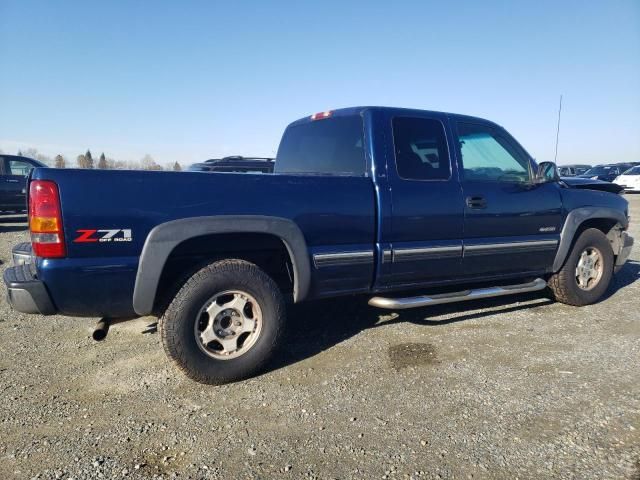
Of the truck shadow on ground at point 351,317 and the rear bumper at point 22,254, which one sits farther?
the truck shadow on ground at point 351,317

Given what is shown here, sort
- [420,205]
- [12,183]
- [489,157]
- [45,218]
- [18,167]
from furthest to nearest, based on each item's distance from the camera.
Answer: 1. [18,167]
2. [12,183]
3. [489,157]
4. [420,205]
5. [45,218]

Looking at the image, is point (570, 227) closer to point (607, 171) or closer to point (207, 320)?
point (207, 320)

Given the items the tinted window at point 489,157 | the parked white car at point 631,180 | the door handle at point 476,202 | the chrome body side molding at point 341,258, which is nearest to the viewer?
the chrome body side molding at point 341,258

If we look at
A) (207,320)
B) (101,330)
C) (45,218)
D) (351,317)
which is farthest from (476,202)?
(45,218)

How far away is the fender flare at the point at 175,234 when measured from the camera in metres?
2.71

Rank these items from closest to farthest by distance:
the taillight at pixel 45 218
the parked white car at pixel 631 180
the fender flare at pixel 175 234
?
the taillight at pixel 45 218 → the fender flare at pixel 175 234 → the parked white car at pixel 631 180

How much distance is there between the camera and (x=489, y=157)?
13.6ft

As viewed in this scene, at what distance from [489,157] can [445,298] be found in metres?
1.44

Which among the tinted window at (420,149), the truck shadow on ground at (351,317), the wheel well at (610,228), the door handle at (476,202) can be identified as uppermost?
the tinted window at (420,149)

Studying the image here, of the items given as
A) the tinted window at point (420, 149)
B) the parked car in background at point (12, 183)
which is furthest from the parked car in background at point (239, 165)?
the parked car in background at point (12, 183)

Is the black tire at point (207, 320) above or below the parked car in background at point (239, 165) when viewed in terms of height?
below

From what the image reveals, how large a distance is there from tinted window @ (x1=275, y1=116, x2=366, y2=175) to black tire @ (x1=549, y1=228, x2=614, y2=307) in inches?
103

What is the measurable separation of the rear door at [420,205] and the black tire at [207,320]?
982 millimetres

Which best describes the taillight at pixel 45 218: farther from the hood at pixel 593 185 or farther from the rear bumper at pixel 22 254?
the hood at pixel 593 185
